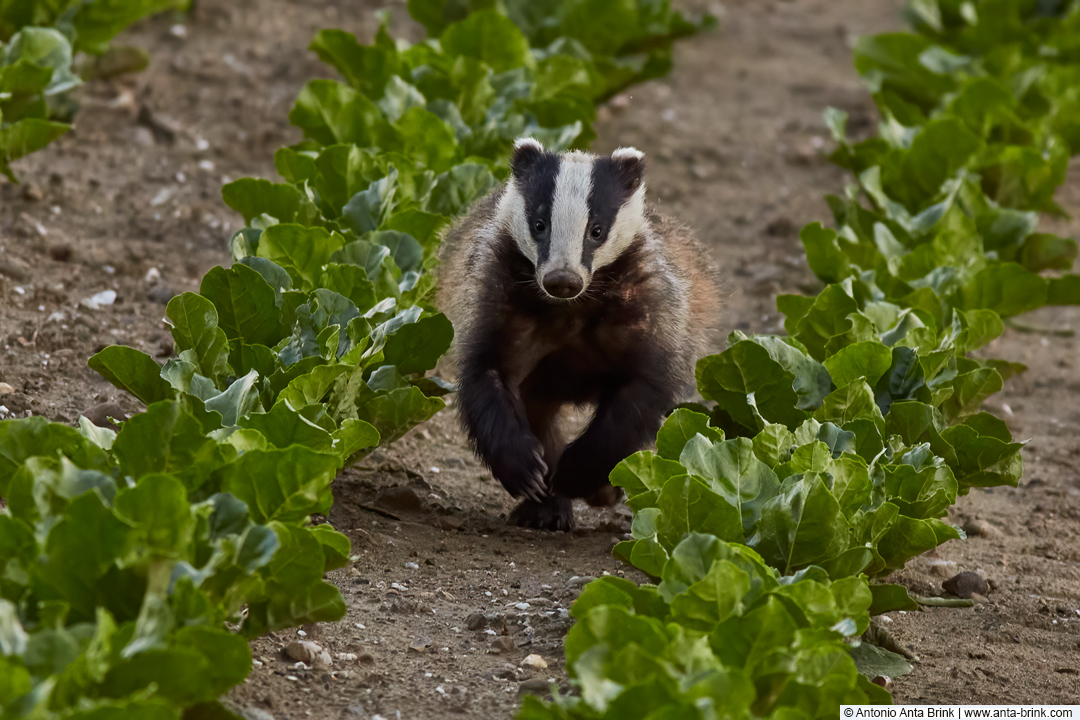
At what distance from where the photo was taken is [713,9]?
30.9 ft

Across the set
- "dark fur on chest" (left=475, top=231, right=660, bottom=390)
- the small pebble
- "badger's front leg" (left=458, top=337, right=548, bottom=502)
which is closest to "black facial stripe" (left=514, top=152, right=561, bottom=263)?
"dark fur on chest" (left=475, top=231, right=660, bottom=390)

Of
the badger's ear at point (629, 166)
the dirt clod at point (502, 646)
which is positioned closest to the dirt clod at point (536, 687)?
the dirt clod at point (502, 646)

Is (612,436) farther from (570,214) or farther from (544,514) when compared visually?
(570,214)

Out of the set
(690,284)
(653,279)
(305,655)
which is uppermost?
(653,279)

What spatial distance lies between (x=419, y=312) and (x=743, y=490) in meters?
1.12

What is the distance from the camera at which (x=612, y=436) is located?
3934 mm

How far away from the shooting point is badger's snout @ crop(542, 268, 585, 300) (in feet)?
11.9

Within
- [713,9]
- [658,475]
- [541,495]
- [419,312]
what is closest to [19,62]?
[419,312]

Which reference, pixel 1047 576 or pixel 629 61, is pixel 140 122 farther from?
pixel 1047 576

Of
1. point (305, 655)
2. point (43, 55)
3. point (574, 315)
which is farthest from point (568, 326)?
point (43, 55)

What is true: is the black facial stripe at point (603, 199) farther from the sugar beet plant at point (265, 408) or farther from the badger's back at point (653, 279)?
the sugar beet plant at point (265, 408)

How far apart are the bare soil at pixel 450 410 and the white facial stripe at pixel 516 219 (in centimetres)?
83

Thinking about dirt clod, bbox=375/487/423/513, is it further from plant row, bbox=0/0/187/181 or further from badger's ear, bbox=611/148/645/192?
plant row, bbox=0/0/187/181

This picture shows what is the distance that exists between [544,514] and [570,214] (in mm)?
941
